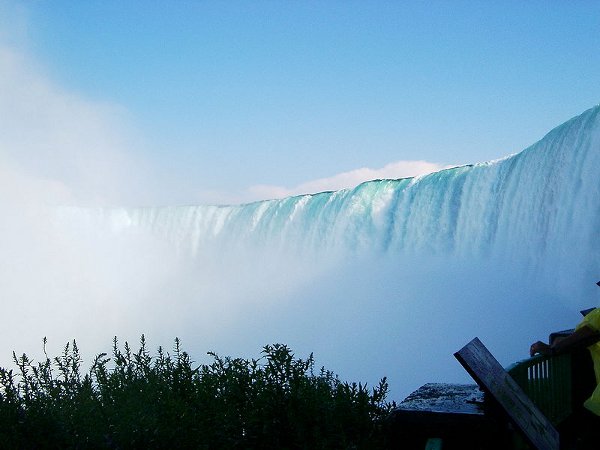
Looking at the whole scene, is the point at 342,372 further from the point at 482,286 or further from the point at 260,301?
the point at 260,301

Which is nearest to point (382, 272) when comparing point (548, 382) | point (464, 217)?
point (464, 217)

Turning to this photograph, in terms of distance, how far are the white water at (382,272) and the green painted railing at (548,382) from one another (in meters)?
→ 12.1

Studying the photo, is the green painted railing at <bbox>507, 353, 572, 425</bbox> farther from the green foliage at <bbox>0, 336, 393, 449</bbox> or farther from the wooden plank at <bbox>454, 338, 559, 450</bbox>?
the green foliage at <bbox>0, 336, 393, 449</bbox>

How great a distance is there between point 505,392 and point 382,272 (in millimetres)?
23025

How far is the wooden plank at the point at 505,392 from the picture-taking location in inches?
119

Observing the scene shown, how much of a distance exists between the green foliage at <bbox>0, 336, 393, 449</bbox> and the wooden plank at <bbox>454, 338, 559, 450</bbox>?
731 millimetres

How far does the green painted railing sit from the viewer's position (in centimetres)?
405

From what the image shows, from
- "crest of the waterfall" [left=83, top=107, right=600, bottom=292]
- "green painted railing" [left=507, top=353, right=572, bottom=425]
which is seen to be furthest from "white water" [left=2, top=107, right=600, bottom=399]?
"green painted railing" [left=507, top=353, right=572, bottom=425]

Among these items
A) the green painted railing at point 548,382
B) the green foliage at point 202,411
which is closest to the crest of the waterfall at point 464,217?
the green painted railing at point 548,382

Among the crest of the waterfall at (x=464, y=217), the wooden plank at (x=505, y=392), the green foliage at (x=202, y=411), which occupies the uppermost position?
the crest of the waterfall at (x=464, y=217)

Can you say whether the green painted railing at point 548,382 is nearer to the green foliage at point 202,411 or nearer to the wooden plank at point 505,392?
the wooden plank at point 505,392

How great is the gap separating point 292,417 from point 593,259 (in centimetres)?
1416

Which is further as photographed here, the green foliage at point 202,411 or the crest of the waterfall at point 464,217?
the crest of the waterfall at point 464,217

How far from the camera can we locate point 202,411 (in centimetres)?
393
